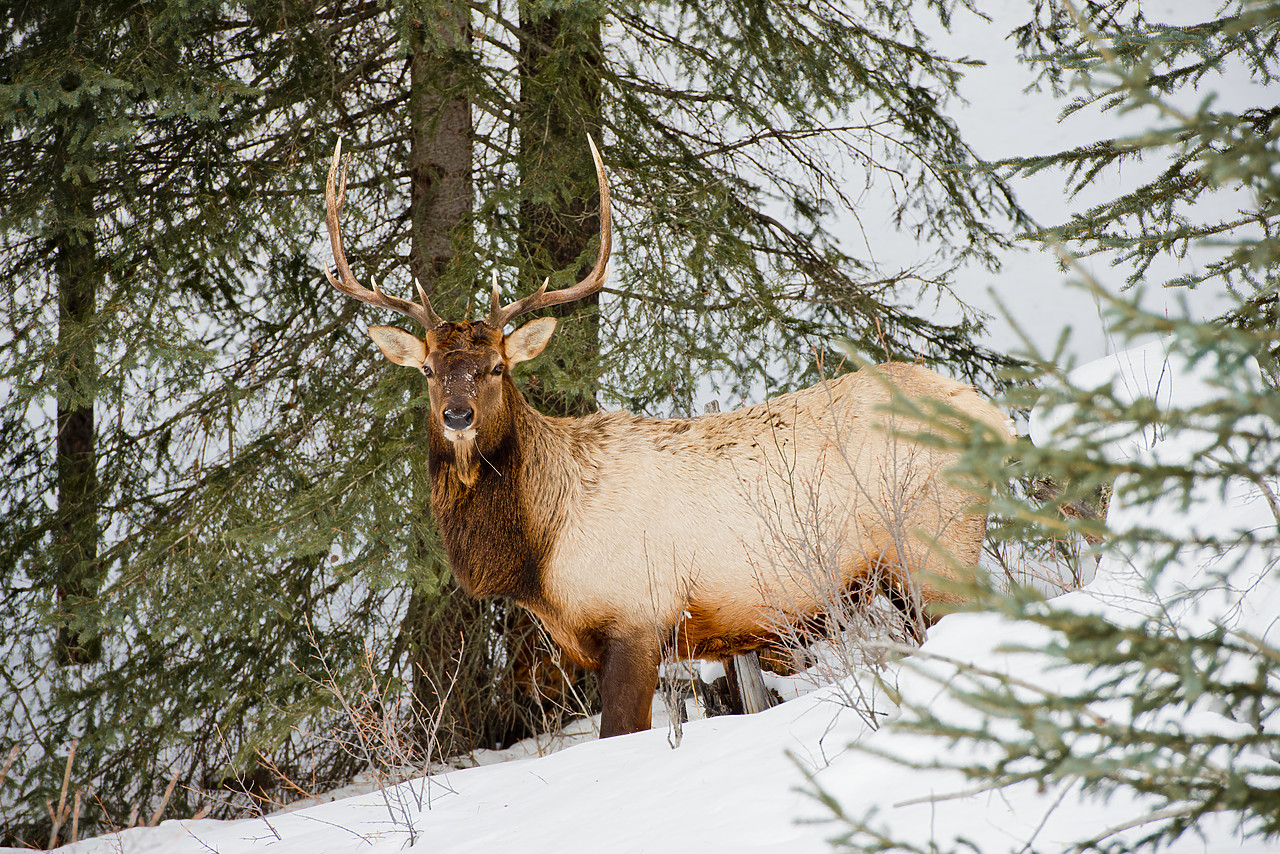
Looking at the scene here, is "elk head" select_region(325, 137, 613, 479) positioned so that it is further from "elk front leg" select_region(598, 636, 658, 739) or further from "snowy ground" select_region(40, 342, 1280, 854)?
"snowy ground" select_region(40, 342, 1280, 854)

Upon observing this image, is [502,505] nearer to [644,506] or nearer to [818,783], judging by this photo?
[644,506]

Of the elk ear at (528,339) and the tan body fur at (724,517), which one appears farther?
the elk ear at (528,339)

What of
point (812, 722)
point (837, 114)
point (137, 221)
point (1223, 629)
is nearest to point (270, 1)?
point (137, 221)

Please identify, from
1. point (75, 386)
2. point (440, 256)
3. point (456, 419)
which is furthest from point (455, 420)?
point (440, 256)

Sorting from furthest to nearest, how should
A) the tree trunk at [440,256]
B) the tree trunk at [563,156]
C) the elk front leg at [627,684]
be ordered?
the tree trunk at [440,256] < the tree trunk at [563,156] < the elk front leg at [627,684]

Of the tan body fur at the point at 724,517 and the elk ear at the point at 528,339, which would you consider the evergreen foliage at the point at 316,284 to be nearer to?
the elk ear at the point at 528,339

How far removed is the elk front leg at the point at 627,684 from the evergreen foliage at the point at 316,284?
1.77 metres

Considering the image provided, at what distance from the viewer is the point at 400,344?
18.2 ft

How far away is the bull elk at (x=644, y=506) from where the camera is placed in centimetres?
504

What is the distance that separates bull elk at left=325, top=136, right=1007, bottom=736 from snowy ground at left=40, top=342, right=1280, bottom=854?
76cm

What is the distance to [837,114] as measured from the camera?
27.6 ft

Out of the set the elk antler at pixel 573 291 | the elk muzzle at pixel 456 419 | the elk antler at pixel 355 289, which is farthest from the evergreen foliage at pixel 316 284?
the elk muzzle at pixel 456 419

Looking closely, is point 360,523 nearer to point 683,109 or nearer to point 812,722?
point 812,722

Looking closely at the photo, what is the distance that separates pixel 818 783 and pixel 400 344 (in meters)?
3.70
